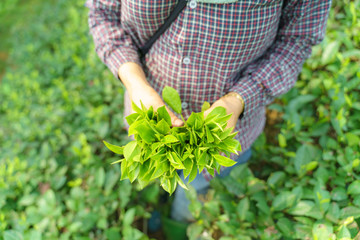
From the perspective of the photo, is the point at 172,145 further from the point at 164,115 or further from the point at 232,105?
the point at 232,105

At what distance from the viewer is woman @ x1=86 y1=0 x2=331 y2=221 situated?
91 cm

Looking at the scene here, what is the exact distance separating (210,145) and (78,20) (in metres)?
2.34

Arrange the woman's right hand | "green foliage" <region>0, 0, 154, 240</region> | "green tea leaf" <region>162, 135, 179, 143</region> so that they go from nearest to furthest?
"green tea leaf" <region>162, 135, 179, 143</region> < the woman's right hand < "green foliage" <region>0, 0, 154, 240</region>

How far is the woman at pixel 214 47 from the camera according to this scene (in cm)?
91

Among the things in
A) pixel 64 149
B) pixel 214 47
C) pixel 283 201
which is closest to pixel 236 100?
pixel 214 47

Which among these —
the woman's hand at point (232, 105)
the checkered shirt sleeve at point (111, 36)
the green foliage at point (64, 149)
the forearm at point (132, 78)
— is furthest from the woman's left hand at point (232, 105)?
the green foliage at point (64, 149)

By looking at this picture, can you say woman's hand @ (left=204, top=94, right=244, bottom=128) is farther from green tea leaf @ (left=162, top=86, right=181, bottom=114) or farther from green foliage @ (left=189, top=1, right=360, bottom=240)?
green foliage @ (left=189, top=1, right=360, bottom=240)

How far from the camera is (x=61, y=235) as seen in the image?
1.37 metres

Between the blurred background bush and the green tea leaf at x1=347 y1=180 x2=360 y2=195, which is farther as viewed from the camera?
the blurred background bush

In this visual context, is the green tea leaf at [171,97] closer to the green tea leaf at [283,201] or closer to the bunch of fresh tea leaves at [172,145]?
the bunch of fresh tea leaves at [172,145]

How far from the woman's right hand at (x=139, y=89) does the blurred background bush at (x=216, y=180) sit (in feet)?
2.00

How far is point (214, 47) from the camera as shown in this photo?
0.96 m

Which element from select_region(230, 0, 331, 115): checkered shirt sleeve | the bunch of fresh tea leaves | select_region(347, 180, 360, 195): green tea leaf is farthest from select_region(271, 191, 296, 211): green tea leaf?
the bunch of fresh tea leaves

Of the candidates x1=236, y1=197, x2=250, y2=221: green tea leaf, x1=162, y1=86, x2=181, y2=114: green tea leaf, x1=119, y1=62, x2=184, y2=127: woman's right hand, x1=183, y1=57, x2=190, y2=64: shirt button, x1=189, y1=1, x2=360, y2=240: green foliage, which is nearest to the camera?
x1=162, y1=86, x2=181, y2=114: green tea leaf
